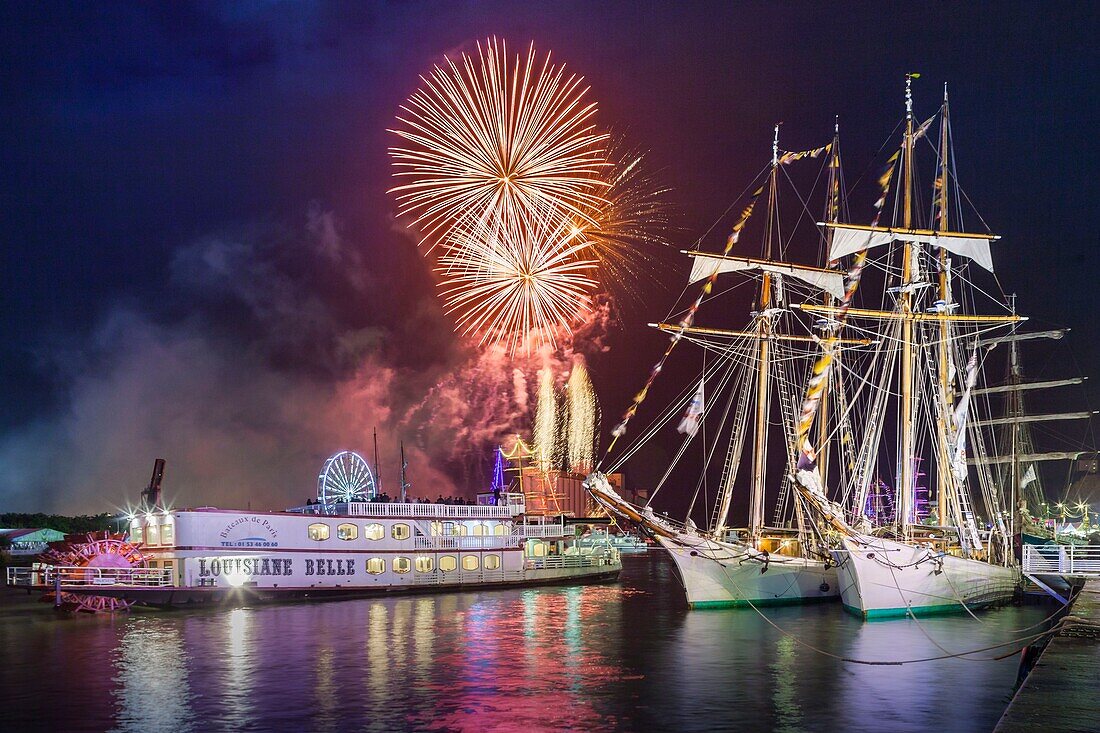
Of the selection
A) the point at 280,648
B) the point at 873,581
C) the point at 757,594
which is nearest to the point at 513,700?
the point at 280,648

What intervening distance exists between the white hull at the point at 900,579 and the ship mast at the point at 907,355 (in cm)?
299

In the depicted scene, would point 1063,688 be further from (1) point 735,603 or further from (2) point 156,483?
(2) point 156,483

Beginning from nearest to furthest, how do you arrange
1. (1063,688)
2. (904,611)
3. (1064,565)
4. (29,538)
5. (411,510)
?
(1063,688), (904,611), (1064,565), (411,510), (29,538)

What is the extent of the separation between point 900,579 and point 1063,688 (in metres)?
32.9

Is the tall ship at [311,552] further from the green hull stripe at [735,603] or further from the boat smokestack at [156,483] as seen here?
the green hull stripe at [735,603]

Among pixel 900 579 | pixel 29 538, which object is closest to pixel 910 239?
pixel 900 579

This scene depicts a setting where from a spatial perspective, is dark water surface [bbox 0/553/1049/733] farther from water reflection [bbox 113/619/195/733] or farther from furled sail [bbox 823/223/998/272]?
furled sail [bbox 823/223/998/272]

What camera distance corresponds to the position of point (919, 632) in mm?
49750

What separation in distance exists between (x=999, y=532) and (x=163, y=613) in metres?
55.1

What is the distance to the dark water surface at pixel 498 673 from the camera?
1220 inches

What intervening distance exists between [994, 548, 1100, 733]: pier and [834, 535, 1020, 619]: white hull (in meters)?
18.5

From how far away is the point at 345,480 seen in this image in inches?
3489

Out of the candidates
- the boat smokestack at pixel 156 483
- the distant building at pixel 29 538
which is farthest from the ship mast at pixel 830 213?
the distant building at pixel 29 538

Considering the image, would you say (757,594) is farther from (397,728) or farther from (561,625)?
(397,728)
